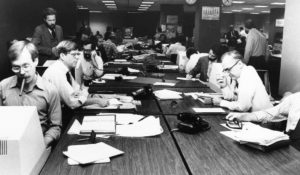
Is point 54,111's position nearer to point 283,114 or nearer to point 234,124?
point 234,124

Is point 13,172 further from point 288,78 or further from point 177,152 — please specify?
point 288,78

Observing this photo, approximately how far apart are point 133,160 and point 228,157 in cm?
54

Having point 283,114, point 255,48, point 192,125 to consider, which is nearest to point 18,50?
point 192,125

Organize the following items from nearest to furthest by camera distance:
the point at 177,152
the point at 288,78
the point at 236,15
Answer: the point at 177,152 → the point at 288,78 → the point at 236,15

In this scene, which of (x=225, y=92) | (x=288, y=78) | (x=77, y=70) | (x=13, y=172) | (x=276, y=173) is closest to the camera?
(x=13, y=172)

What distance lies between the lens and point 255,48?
834 cm

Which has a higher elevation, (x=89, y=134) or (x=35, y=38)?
(x=35, y=38)

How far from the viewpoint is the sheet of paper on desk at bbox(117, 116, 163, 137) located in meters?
2.37

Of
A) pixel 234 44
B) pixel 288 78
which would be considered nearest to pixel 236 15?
pixel 234 44

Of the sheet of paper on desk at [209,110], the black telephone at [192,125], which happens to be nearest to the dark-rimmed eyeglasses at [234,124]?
the black telephone at [192,125]

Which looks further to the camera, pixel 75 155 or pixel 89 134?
pixel 89 134

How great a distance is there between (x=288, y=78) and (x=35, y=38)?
12.7ft

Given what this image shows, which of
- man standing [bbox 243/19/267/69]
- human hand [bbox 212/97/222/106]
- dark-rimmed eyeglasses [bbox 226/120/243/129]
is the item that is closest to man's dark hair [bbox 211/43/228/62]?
man standing [bbox 243/19/267/69]

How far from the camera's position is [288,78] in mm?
4742
